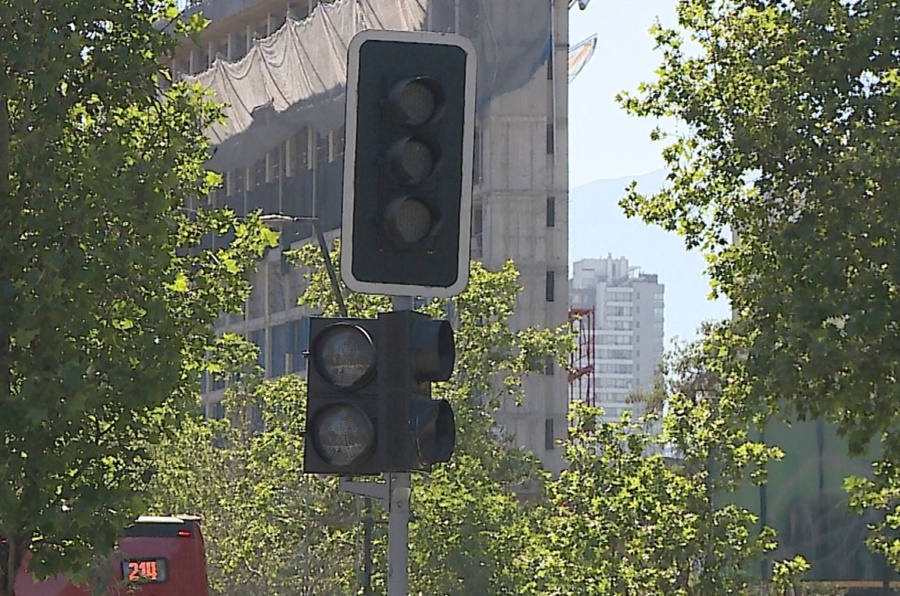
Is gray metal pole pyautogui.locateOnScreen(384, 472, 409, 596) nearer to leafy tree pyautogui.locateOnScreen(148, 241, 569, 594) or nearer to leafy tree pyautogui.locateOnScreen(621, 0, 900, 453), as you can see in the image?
leafy tree pyautogui.locateOnScreen(621, 0, 900, 453)

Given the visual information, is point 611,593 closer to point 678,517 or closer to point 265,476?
point 678,517

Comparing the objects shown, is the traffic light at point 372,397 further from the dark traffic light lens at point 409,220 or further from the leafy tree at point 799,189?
the leafy tree at point 799,189

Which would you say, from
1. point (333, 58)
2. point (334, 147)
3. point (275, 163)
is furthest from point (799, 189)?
point (275, 163)

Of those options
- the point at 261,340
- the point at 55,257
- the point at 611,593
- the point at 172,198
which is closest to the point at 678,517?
the point at 611,593

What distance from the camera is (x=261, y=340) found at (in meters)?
84.7

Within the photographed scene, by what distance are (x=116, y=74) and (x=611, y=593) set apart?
15.4m

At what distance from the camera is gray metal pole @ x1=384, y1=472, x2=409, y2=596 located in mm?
7688

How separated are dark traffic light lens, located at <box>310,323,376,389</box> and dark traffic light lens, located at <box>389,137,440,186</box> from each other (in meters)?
0.66

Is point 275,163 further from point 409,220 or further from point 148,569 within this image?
point 409,220

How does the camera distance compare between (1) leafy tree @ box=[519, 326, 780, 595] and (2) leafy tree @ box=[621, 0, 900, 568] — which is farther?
(1) leafy tree @ box=[519, 326, 780, 595]

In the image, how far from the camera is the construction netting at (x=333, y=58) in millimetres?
62531

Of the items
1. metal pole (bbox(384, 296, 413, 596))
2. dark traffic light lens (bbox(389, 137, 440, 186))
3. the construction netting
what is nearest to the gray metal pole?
metal pole (bbox(384, 296, 413, 596))

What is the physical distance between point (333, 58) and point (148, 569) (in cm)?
4441

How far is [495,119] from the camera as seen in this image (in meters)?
66.1
